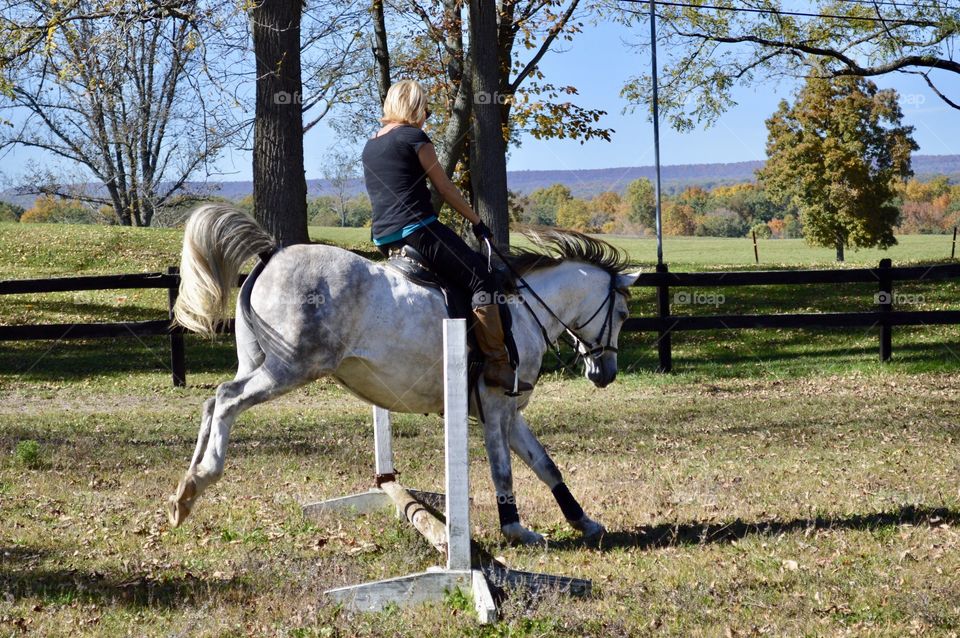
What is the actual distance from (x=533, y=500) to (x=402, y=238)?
2694 millimetres

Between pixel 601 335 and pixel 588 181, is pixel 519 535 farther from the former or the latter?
pixel 588 181

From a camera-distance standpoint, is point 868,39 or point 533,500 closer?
point 533,500

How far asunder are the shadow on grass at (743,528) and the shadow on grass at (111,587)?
93.3 inches

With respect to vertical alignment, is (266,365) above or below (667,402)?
above

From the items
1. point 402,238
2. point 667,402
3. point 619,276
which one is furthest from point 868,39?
point 402,238

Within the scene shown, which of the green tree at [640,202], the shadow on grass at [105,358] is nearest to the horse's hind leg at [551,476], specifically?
the shadow on grass at [105,358]

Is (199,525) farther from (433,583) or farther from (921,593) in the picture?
(921,593)

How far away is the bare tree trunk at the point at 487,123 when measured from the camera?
1581 cm

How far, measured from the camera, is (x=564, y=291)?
7129 mm

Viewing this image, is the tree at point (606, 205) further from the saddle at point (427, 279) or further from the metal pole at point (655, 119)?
the saddle at point (427, 279)

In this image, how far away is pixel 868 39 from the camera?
24.2 meters

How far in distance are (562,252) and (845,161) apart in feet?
157

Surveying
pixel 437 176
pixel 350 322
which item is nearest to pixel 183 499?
pixel 350 322

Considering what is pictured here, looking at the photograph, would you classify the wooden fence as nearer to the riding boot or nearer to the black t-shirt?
the riding boot
